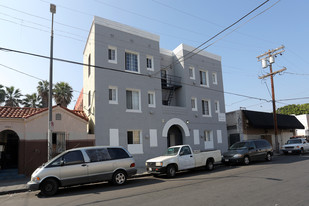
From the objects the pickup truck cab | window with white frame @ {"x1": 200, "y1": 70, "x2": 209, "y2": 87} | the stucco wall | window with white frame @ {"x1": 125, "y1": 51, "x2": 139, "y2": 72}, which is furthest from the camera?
window with white frame @ {"x1": 200, "y1": 70, "x2": 209, "y2": 87}

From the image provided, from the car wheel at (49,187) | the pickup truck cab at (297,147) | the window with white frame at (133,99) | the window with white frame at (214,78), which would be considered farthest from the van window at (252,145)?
the car wheel at (49,187)

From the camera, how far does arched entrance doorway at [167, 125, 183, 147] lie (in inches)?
800

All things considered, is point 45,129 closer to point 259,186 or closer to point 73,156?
point 73,156

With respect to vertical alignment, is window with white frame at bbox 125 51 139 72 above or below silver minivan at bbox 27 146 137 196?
above

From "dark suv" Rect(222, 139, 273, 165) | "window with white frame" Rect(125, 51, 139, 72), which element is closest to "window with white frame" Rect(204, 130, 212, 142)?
"dark suv" Rect(222, 139, 273, 165)

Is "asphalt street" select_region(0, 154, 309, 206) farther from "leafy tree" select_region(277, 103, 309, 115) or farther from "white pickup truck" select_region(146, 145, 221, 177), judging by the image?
"leafy tree" select_region(277, 103, 309, 115)

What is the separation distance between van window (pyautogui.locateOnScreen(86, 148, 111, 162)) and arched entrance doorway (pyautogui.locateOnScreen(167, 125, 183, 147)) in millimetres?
10593

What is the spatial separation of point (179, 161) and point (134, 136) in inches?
225

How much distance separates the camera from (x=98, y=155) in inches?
395

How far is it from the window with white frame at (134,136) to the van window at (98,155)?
22.1 ft

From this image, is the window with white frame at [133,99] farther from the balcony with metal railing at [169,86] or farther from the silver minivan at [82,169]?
the silver minivan at [82,169]

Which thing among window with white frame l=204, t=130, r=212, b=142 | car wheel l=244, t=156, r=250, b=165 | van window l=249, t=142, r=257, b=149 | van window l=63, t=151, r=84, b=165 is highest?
window with white frame l=204, t=130, r=212, b=142

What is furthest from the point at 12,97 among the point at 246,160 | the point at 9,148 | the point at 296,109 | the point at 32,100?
the point at 296,109

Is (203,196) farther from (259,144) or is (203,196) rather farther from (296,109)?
(296,109)
